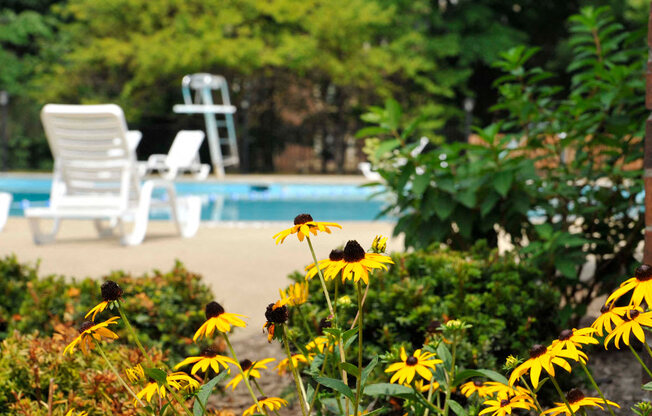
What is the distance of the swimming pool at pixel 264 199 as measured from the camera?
12312 mm

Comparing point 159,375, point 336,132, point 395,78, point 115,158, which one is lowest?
point 336,132

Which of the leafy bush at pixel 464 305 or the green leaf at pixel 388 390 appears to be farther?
the leafy bush at pixel 464 305

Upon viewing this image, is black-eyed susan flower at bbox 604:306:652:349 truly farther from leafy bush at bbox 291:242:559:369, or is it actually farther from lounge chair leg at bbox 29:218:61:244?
lounge chair leg at bbox 29:218:61:244

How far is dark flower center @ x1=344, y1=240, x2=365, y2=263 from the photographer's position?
110 centimetres

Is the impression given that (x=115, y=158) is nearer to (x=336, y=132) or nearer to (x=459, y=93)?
(x=336, y=132)

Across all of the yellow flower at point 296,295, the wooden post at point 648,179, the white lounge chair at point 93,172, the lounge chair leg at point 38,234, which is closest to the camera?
the yellow flower at point 296,295

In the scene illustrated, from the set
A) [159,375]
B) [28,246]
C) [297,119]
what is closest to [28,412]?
[159,375]

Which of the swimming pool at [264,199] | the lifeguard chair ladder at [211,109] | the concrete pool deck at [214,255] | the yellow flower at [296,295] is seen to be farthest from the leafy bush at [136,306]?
the lifeguard chair ladder at [211,109]

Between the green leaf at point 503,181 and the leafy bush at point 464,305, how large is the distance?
0.24 metres

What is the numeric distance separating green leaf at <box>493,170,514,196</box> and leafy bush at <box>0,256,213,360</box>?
1.21 m

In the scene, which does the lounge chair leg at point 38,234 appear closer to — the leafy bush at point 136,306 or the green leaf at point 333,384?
the leafy bush at point 136,306

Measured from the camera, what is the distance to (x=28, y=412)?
69.8 inches

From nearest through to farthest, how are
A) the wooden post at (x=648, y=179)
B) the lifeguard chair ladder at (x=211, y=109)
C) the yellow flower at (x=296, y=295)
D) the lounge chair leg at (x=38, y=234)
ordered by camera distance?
1. the yellow flower at (x=296, y=295)
2. the wooden post at (x=648, y=179)
3. the lounge chair leg at (x=38, y=234)
4. the lifeguard chair ladder at (x=211, y=109)

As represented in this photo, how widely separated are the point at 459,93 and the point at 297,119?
15.7ft
